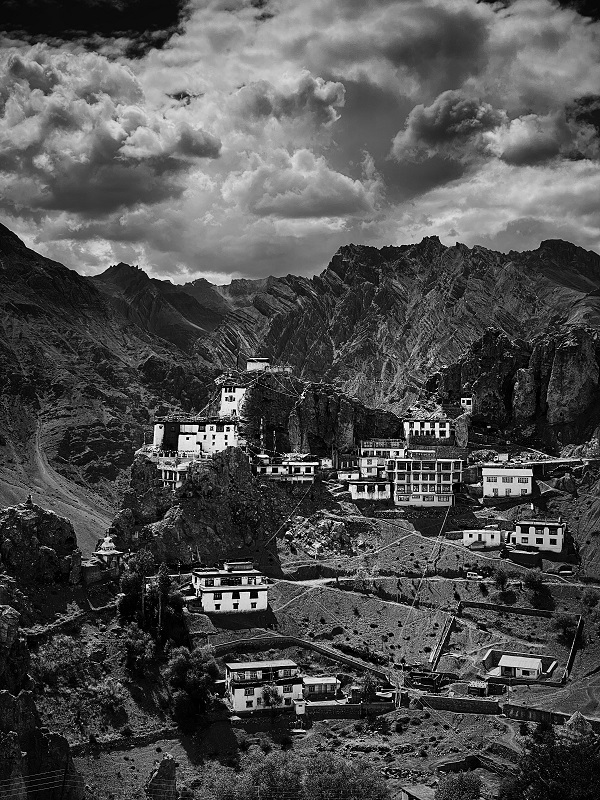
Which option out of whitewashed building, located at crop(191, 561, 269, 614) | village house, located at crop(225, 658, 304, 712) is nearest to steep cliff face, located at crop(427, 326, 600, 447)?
whitewashed building, located at crop(191, 561, 269, 614)

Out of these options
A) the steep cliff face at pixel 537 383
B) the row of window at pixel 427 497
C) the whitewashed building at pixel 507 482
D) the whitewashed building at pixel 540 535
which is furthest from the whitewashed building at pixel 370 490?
the steep cliff face at pixel 537 383

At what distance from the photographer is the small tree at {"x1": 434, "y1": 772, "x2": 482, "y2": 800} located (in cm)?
6606

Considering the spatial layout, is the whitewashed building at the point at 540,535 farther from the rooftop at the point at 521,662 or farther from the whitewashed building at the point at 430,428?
the whitewashed building at the point at 430,428

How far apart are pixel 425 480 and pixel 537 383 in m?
24.6

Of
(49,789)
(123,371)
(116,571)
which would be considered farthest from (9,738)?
(123,371)

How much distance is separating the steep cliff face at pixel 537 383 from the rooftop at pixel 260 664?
163ft

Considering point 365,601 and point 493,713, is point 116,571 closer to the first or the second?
point 365,601

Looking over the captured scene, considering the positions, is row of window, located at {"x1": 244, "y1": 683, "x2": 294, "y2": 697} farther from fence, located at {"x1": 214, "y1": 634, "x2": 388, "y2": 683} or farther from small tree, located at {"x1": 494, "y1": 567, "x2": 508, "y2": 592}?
small tree, located at {"x1": 494, "y1": 567, "x2": 508, "y2": 592}

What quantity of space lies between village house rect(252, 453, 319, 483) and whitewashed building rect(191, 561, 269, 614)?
18.5 m

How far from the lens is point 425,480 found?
11269cm

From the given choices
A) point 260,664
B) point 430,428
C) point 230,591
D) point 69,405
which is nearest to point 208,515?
point 230,591

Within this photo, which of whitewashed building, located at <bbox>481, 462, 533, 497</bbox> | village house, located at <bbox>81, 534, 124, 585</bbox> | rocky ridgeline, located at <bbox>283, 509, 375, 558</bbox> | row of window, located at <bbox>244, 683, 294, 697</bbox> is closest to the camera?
row of window, located at <bbox>244, 683, 294, 697</bbox>

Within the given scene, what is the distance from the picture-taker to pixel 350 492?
368 feet

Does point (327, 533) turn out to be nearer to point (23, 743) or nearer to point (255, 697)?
point (255, 697)
